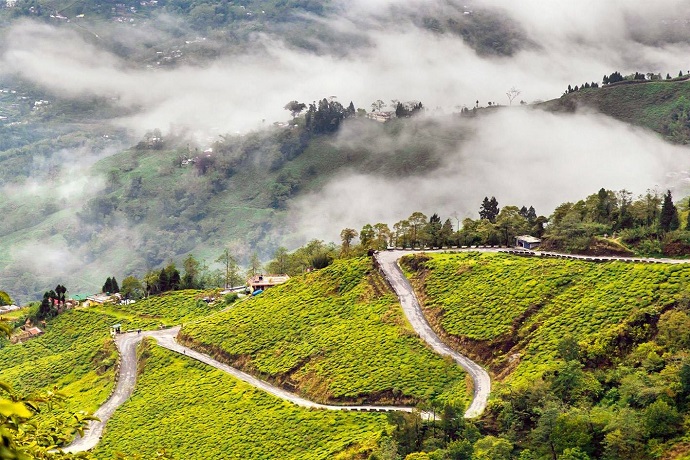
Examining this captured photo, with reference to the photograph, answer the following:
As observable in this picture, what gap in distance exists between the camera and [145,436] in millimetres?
76250

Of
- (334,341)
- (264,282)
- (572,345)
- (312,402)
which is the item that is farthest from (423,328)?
(264,282)

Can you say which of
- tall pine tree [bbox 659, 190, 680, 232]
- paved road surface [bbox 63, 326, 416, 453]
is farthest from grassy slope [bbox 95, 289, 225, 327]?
tall pine tree [bbox 659, 190, 680, 232]

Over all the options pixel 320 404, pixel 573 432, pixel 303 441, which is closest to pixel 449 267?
pixel 320 404

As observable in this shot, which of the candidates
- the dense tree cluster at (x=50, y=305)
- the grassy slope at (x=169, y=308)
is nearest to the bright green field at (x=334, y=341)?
the grassy slope at (x=169, y=308)

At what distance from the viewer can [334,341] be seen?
271 ft

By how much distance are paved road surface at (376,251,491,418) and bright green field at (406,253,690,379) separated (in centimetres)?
143

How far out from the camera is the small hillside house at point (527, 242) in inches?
3634

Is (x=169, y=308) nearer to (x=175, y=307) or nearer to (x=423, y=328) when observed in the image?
(x=175, y=307)

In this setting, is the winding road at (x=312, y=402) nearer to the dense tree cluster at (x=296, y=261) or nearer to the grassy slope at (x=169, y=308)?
the grassy slope at (x=169, y=308)

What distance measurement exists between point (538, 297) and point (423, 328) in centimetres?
1041

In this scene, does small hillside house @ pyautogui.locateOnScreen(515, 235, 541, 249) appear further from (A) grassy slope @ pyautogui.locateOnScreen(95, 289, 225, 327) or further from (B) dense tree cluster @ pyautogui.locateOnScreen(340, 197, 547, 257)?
(A) grassy slope @ pyautogui.locateOnScreen(95, 289, 225, 327)

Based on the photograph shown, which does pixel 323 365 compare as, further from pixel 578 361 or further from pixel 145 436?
pixel 578 361

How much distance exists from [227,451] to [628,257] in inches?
1508

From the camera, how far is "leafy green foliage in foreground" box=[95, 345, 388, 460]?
6700cm
